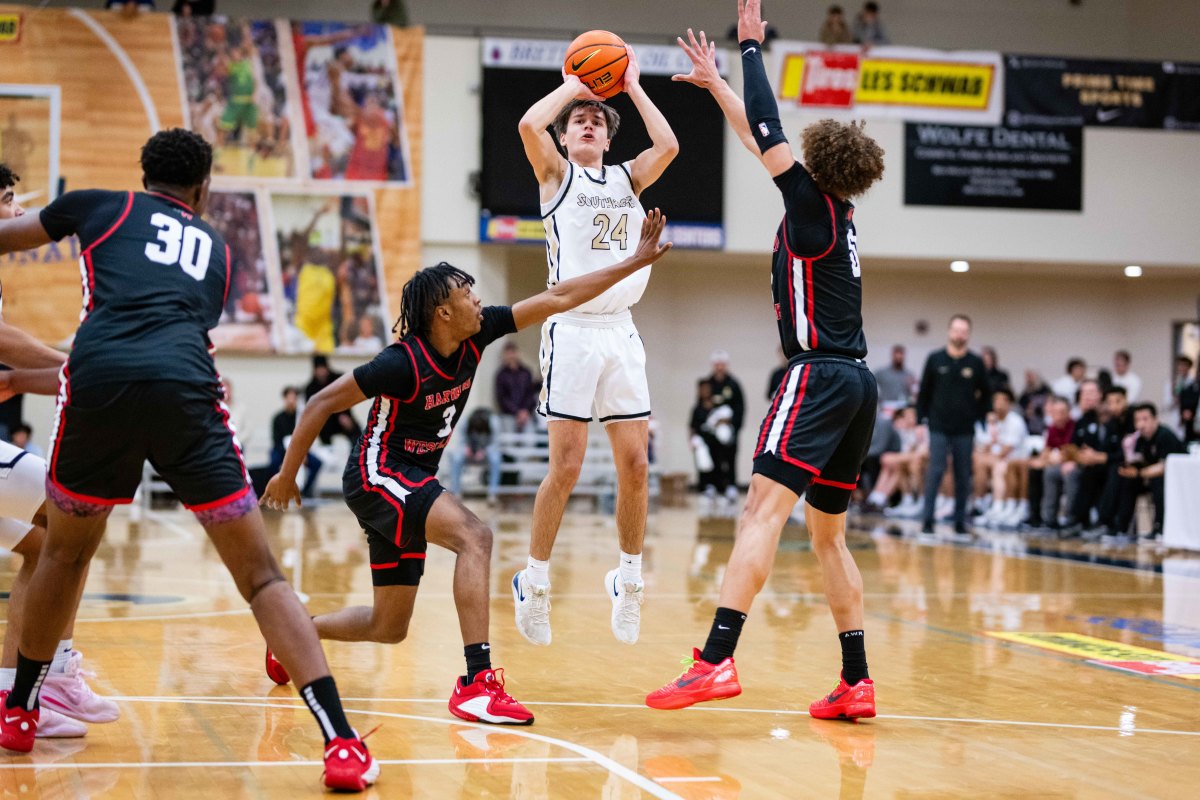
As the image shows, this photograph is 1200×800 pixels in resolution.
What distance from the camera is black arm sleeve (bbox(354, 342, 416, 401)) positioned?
486 centimetres

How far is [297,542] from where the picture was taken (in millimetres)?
12531

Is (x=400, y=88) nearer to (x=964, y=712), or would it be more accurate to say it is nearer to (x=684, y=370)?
(x=684, y=370)

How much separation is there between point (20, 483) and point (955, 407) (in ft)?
37.0

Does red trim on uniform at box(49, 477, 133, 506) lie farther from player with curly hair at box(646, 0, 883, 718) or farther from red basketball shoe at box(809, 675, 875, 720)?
A: red basketball shoe at box(809, 675, 875, 720)

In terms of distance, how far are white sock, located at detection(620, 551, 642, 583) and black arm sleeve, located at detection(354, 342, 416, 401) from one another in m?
1.68

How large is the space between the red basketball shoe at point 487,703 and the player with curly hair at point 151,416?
3.15 ft

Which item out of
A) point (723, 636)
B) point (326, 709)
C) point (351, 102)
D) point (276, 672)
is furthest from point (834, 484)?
point (351, 102)

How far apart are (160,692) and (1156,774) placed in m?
3.68

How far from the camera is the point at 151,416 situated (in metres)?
3.98

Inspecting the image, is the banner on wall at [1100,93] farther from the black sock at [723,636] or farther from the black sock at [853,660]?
the black sock at [723,636]

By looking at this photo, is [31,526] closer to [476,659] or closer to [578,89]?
[476,659]

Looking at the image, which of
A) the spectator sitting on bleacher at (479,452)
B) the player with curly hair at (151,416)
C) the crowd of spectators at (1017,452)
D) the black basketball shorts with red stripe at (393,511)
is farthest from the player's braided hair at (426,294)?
the spectator sitting on bleacher at (479,452)

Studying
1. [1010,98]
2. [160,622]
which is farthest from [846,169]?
[1010,98]

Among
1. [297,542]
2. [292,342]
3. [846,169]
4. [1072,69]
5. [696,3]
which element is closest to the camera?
[846,169]
